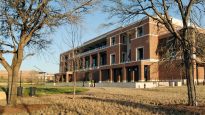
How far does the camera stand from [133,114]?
11688 millimetres

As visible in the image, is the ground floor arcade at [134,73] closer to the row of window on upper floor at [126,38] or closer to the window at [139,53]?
the window at [139,53]

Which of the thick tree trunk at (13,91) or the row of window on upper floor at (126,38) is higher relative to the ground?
the row of window on upper floor at (126,38)

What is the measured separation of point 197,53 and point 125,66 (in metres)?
55.8

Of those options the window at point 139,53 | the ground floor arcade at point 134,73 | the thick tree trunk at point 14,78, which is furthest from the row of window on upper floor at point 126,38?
the thick tree trunk at point 14,78

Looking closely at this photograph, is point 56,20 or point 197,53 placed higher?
point 56,20

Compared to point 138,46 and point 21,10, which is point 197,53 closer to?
point 21,10

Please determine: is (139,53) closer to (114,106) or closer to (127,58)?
(127,58)

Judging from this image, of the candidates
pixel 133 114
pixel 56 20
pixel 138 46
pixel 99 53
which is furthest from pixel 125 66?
pixel 133 114

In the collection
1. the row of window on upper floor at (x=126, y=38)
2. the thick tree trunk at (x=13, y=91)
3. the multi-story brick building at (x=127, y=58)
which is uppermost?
the row of window on upper floor at (x=126, y=38)

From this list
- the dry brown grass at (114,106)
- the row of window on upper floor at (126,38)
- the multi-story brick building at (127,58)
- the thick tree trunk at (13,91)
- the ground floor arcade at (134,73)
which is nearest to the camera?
the dry brown grass at (114,106)

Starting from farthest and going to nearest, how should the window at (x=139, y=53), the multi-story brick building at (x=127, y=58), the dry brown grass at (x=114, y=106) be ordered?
the window at (x=139, y=53)
the multi-story brick building at (x=127, y=58)
the dry brown grass at (x=114, y=106)

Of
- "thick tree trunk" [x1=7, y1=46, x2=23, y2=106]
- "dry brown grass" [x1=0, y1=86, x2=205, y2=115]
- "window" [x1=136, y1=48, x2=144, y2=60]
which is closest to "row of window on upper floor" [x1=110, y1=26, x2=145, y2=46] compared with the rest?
"window" [x1=136, y1=48, x2=144, y2=60]

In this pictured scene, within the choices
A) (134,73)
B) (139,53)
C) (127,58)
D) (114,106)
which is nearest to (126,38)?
(127,58)

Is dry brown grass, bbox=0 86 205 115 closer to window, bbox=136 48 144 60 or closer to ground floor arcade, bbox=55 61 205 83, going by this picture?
ground floor arcade, bbox=55 61 205 83
